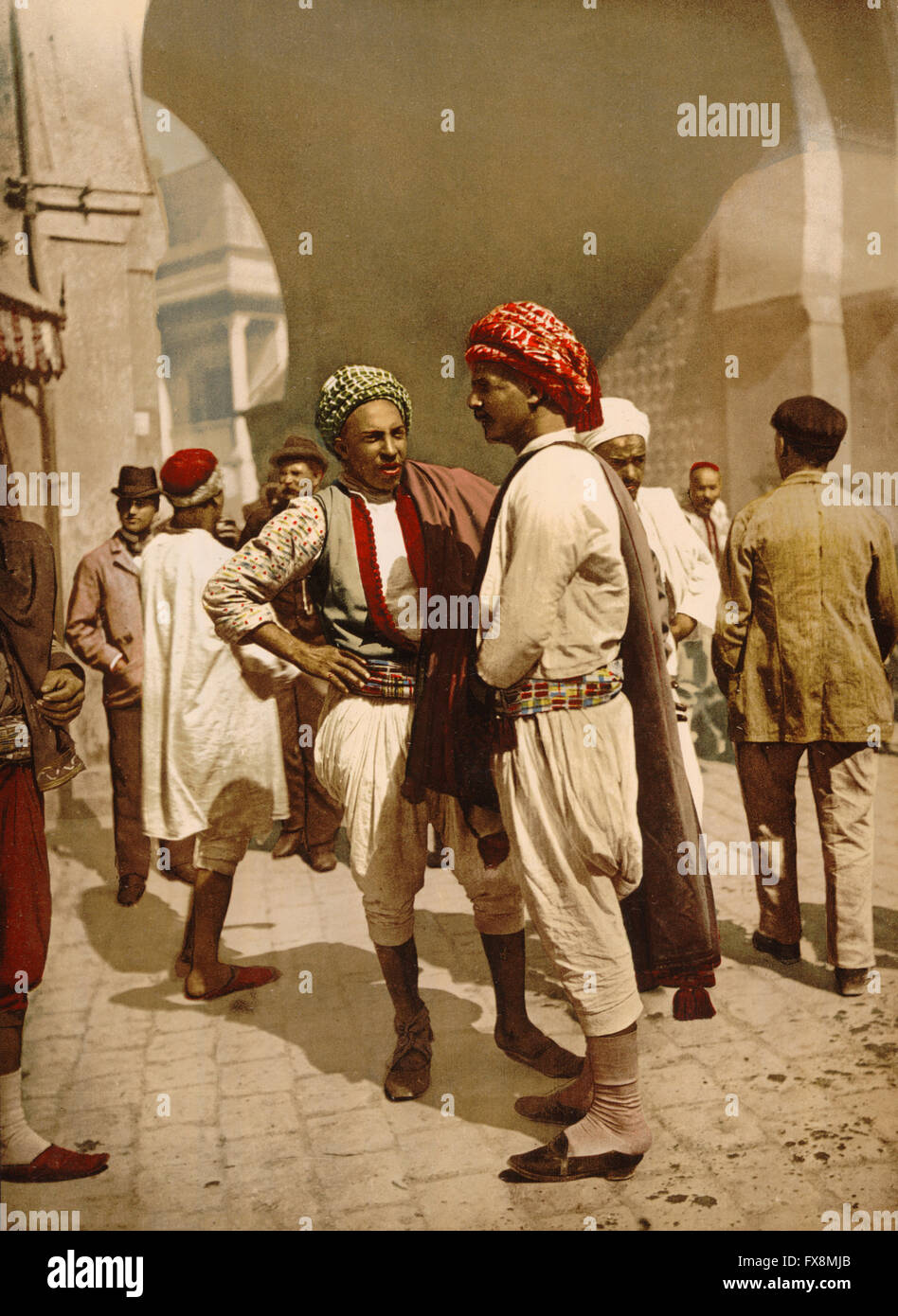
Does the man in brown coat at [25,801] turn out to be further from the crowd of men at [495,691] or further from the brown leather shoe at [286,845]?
the brown leather shoe at [286,845]

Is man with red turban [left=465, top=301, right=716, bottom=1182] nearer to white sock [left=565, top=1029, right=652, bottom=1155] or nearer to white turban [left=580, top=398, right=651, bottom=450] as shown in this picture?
white sock [left=565, top=1029, right=652, bottom=1155]

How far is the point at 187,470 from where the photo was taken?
353cm

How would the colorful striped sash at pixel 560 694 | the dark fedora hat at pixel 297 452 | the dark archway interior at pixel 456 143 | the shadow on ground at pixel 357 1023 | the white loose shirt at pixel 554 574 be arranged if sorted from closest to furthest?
the white loose shirt at pixel 554 574 < the colorful striped sash at pixel 560 694 < the shadow on ground at pixel 357 1023 < the dark archway interior at pixel 456 143 < the dark fedora hat at pixel 297 452

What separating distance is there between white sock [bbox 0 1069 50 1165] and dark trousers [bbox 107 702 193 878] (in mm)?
797

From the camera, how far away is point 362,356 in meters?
3.49

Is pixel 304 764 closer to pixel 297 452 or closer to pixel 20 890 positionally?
pixel 297 452

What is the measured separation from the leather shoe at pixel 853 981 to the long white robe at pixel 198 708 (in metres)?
1.91

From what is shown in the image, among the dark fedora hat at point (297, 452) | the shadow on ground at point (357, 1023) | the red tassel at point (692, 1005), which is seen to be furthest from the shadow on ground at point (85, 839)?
the red tassel at point (692, 1005)

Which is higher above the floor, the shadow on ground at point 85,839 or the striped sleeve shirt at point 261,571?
the striped sleeve shirt at point 261,571

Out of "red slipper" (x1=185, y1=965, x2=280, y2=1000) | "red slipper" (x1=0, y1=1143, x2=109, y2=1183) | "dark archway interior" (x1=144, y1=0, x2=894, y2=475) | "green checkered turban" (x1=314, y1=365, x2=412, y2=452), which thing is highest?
"dark archway interior" (x1=144, y1=0, x2=894, y2=475)

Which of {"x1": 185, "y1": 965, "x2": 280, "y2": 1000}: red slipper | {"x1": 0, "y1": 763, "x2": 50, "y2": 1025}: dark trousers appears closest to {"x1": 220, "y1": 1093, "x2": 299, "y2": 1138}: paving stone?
{"x1": 185, "y1": 965, "x2": 280, "y2": 1000}: red slipper

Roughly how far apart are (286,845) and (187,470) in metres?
1.50

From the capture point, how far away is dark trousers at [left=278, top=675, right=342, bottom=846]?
3668 millimetres

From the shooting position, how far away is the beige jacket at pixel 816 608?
3.68 meters
